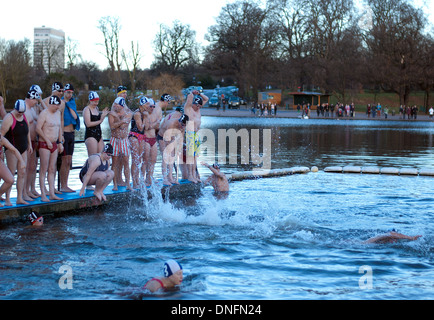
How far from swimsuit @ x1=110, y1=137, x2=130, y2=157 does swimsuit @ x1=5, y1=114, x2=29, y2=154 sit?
2167 mm

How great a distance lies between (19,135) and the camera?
9.88 meters

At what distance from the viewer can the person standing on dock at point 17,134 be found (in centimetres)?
970

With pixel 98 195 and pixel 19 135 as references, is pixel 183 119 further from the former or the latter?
pixel 19 135

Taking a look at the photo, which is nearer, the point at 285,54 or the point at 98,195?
the point at 98,195

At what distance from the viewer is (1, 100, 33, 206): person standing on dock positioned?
970cm

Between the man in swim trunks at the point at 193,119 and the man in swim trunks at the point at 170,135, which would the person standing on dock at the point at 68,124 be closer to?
the man in swim trunks at the point at 170,135

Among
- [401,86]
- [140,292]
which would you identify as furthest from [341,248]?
[401,86]

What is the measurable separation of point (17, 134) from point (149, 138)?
3.31 metres

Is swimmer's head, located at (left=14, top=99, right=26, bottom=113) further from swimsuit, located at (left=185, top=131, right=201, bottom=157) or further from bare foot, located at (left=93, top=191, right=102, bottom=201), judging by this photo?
swimsuit, located at (left=185, top=131, right=201, bottom=157)

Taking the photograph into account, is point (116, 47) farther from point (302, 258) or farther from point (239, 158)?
point (302, 258)

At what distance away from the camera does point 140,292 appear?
682cm

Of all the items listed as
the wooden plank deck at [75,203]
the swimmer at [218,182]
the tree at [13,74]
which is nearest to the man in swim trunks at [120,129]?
the wooden plank deck at [75,203]

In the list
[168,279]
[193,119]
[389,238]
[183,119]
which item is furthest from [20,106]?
[389,238]

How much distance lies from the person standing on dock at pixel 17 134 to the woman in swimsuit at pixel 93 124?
150 cm
